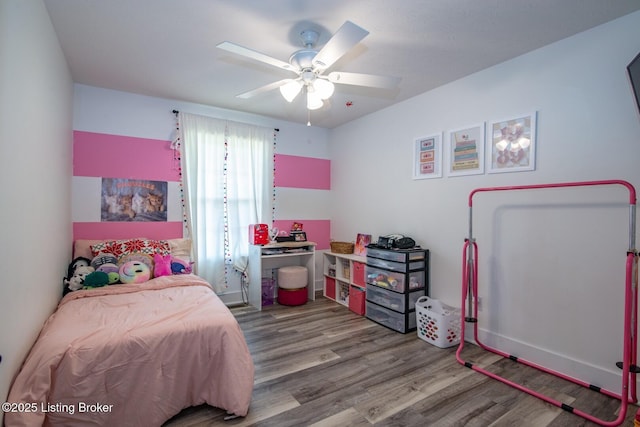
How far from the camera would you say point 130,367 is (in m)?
1.61

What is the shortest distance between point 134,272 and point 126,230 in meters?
0.75

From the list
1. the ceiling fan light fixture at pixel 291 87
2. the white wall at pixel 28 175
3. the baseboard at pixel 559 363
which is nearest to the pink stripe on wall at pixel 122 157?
the white wall at pixel 28 175

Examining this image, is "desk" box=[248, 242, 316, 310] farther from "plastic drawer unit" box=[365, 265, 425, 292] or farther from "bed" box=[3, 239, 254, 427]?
"bed" box=[3, 239, 254, 427]

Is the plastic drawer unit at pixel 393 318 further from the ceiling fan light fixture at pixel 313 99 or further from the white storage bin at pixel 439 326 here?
the ceiling fan light fixture at pixel 313 99

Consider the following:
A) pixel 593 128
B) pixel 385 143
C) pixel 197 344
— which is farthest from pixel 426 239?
pixel 197 344

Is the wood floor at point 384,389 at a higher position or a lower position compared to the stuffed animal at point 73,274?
lower

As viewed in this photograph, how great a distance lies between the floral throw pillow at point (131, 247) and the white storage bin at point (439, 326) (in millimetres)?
2668

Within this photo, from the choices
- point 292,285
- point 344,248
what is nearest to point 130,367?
point 292,285

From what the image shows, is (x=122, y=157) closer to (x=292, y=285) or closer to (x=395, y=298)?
(x=292, y=285)

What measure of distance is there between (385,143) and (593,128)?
1.95m

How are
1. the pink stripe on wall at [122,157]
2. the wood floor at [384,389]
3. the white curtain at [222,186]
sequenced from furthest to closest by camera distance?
1. the white curtain at [222,186]
2. the pink stripe on wall at [122,157]
3. the wood floor at [384,389]

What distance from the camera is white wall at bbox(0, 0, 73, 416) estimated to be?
1.32 m

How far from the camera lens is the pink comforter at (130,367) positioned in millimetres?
1446

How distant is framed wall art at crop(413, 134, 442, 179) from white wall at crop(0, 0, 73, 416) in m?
3.11
